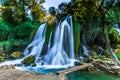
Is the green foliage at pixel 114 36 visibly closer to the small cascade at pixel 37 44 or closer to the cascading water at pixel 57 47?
the cascading water at pixel 57 47

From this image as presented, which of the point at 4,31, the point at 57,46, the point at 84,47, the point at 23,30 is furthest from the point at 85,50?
the point at 4,31

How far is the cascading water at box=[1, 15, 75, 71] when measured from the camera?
15352 millimetres

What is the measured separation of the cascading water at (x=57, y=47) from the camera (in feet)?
50.4

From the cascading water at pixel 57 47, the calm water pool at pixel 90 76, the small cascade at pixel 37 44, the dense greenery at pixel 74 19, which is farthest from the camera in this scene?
Result: the small cascade at pixel 37 44

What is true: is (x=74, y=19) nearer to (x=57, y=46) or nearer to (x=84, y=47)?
(x=84, y=47)

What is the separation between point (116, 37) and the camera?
20.3m

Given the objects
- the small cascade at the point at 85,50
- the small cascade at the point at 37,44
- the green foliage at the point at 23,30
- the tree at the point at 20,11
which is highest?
the tree at the point at 20,11

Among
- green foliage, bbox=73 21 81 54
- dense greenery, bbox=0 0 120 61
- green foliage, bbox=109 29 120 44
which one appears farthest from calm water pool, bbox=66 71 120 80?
green foliage, bbox=109 29 120 44

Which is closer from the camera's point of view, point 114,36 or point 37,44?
point 37,44

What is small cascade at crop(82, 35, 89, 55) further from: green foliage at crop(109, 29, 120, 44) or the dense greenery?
green foliage at crop(109, 29, 120, 44)

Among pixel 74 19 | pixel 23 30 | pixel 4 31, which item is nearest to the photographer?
pixel 74 19

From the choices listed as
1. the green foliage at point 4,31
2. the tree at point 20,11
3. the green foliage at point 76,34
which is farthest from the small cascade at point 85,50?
the green foliage at point 4,31

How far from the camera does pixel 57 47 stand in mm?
16984

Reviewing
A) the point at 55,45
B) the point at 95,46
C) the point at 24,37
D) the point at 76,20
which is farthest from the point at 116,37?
the point at 24,37
